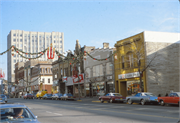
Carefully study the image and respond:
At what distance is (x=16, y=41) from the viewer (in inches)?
5797

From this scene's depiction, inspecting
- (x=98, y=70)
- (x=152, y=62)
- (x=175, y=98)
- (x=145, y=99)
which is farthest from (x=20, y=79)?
(x=175, y=98)

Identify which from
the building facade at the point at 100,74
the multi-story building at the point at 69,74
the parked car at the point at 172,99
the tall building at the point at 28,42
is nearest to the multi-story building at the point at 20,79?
the tall building at the point at 28,42

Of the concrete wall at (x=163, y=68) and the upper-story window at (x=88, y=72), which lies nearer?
the concrete wall at (x=163, y=68)

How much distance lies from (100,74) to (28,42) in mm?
112937

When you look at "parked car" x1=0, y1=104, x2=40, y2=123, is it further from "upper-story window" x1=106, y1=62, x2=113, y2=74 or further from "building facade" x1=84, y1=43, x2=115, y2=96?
"upper-story window" x1=106, y1=62, x2=113, y2=74

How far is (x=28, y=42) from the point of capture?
5950 inches

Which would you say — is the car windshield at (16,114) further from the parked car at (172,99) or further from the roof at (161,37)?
the roof at (161,37)

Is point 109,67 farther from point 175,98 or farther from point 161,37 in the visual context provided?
point 175,98

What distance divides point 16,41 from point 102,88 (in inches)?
4461

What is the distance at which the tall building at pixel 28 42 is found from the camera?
14662 cm

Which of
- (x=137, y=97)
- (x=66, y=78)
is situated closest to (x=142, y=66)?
(x=137, y=97)

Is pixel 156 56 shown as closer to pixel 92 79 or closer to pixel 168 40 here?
pixel 168 40

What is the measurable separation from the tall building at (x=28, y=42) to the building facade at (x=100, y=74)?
97.3 metres

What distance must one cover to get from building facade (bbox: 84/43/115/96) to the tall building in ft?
319
